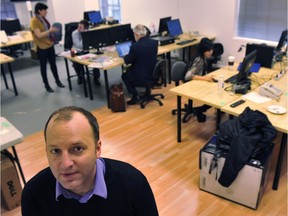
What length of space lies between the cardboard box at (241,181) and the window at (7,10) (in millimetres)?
9386

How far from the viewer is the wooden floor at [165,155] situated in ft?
8.86

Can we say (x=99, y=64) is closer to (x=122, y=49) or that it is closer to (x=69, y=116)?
(x=122, y=49)

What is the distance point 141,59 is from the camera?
447 centimetres

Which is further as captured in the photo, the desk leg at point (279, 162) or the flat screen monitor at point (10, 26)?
the flat screen monitor at point (10, 26)

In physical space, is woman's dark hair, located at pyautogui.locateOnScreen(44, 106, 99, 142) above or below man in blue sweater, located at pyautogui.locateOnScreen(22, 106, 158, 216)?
above

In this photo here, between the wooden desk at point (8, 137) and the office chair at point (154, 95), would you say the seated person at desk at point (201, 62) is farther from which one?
the wooden desk at point (8, 137)

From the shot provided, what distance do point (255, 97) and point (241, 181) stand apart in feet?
3.39

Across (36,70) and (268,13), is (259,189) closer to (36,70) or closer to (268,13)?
(268,13)

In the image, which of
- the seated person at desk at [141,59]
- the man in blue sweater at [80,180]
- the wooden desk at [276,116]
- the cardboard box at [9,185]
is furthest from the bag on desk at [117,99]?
the man in blue sweater at [80,180]

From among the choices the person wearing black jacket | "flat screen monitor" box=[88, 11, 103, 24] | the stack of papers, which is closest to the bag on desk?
the stack of papers

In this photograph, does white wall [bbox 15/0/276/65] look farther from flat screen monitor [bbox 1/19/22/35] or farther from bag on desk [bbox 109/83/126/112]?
bag on desk [bbox 109/83/126/112]

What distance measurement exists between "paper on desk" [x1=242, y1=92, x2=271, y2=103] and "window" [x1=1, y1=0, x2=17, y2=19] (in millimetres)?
9242

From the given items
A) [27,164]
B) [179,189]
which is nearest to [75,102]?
[27,164]

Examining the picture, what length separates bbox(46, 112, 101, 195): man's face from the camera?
3.32ft
